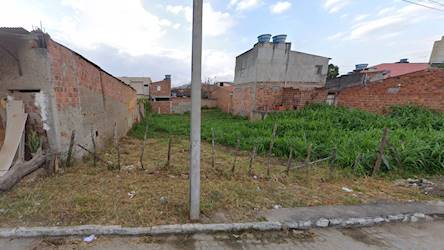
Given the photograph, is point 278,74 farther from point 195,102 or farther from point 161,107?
point 161,107

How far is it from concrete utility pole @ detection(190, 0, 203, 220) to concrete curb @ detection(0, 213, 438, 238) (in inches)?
10.0

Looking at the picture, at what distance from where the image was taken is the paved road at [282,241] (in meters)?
2.36

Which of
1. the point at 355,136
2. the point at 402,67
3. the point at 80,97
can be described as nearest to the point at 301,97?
the point at 355,136

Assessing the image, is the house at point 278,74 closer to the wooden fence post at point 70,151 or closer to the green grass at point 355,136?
the green grass at point 355,136

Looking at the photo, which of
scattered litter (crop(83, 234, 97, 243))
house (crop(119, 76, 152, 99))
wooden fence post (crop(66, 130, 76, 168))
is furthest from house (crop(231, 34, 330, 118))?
house (crop(119, 76, 152, 99))

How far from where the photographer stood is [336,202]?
3.52 metres

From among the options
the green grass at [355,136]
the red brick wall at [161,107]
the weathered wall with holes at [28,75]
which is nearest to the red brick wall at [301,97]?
the green grass at [355,136]

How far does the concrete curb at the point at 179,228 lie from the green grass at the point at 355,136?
93.8 inches

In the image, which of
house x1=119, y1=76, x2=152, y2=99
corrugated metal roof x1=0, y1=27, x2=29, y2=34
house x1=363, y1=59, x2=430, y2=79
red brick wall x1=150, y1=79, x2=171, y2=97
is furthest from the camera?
house x1=119, y1=76, x2=152, y2=99

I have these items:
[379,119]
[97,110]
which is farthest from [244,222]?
[379,119]

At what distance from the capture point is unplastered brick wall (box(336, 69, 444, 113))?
8445mm

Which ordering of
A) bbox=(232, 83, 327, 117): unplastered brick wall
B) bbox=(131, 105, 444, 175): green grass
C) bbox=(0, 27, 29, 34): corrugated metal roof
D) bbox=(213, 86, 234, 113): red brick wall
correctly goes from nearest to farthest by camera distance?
bbox=(0, 27, 29, 34): corrugated metal roof, bbox=(131, 105, 444, 175): green grass, bbox=(232, 83, 327, 117): unplastered brick wall, bbox=(213, 86, 234, 113): red brick wall

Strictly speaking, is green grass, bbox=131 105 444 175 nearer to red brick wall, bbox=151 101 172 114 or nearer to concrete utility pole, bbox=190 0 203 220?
concrete utility pole, bbox=190 0 203 220

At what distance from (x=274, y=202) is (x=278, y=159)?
3016mm
